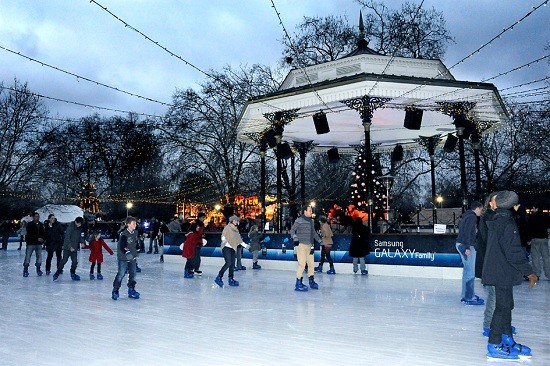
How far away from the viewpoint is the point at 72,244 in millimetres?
13320

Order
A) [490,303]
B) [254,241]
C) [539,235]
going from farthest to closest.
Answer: [254,241] → [539,235] → [490,303]

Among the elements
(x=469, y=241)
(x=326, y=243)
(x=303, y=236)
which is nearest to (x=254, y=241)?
(x=326, y=243)

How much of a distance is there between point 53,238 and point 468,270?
10.1 meters

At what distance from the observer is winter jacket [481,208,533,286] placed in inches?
200

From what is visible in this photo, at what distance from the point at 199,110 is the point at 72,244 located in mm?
20353

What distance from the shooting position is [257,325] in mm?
7113

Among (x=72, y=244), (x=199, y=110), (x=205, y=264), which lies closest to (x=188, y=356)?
(x=72, y=244)

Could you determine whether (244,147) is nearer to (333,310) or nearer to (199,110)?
(199,110)

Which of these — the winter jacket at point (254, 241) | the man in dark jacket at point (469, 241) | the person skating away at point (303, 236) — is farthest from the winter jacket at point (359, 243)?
the man in dark jacket at point (469, 241)

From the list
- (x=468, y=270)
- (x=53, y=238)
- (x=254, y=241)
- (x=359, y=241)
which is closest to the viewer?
(x=468, y=270)

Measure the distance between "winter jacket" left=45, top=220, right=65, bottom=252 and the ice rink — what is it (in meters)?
2.09

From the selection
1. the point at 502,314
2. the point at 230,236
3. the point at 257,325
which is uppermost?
the point at 230,236

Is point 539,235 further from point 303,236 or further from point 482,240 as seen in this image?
point 482,240

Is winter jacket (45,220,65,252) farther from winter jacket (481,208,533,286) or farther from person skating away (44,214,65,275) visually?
winter jacket (481,208,533,286)
